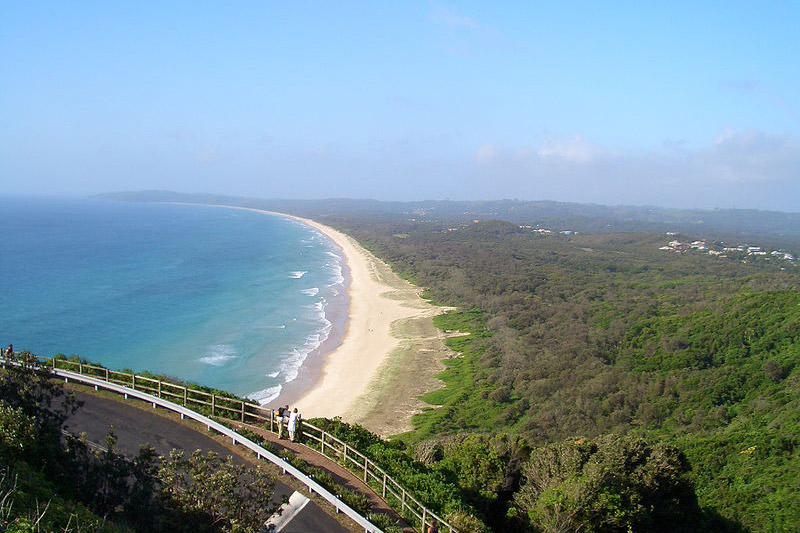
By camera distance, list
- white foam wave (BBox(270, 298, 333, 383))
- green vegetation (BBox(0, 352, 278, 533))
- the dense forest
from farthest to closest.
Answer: white foam wave (BBox(270, 298, 333, 383)) → the dense forest → green vegetation (BBox(0, 352, 278, 533))

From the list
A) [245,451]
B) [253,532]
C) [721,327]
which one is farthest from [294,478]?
[721,327]

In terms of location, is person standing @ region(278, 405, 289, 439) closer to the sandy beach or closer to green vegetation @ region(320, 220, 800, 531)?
green vegetation @ region(320, 220, 800, 531)

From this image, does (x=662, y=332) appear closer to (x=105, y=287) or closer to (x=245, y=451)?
(x=245, y=451)

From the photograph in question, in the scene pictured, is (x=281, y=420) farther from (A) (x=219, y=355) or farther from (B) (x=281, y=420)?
(A) (x=219, y=355)

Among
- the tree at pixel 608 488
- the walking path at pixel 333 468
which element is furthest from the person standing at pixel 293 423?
the tree at pixel 608 488

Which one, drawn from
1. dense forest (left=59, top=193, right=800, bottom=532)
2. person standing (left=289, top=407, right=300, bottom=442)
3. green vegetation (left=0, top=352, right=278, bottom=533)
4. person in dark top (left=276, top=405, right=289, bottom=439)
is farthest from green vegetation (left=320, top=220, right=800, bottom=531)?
green vegetation (left=0, top=352, right=278, bottom=533)
